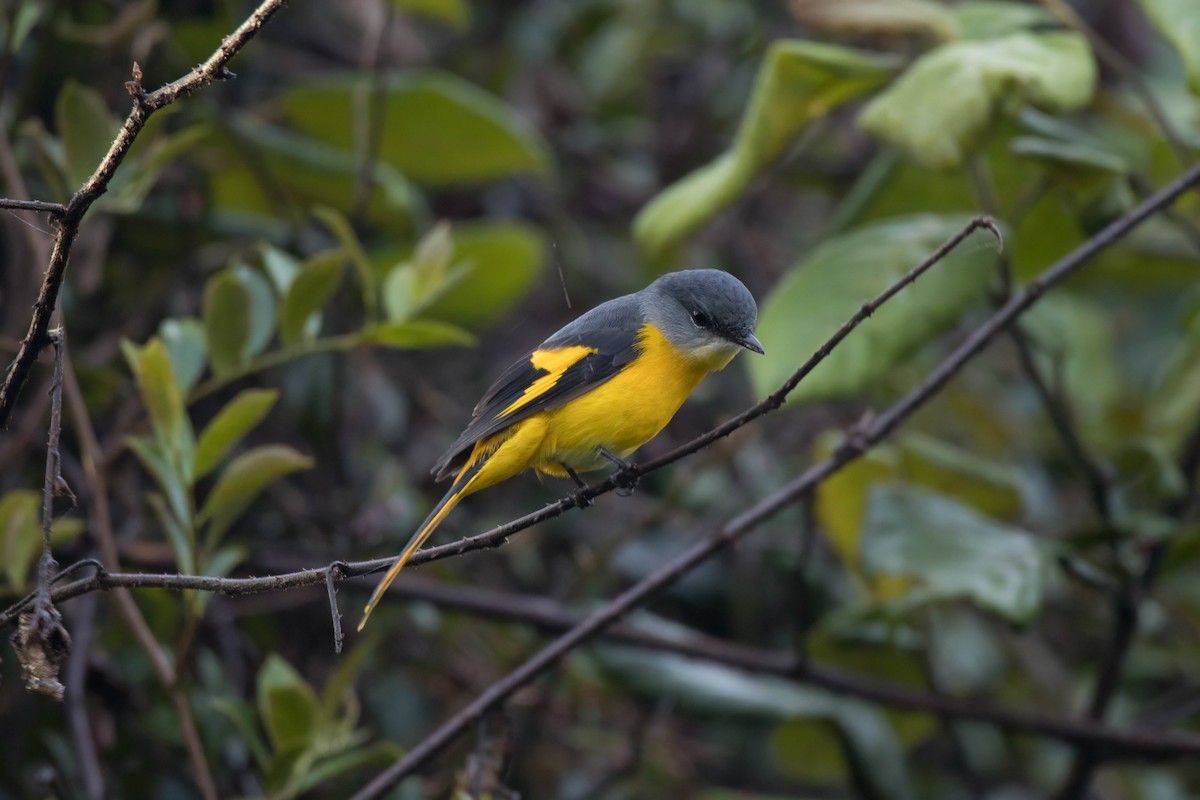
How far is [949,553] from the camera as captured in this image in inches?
98.2

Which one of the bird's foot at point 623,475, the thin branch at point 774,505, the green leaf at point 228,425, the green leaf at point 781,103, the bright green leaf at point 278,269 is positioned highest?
the bright green leaf at point 278,269

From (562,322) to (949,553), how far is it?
190 centimetres

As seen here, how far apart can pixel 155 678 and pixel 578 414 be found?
4.25 ft

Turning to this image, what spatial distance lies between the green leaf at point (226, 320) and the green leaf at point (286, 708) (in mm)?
585

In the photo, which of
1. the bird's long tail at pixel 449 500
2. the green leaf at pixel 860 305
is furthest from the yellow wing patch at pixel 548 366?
the green leaf at pixel 860 305

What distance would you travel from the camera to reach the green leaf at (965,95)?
206 cm

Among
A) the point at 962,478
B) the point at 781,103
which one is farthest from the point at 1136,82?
the point at 962,478

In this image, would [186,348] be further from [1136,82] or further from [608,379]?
[1136,82]

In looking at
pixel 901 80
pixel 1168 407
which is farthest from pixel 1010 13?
pixel 1168 407

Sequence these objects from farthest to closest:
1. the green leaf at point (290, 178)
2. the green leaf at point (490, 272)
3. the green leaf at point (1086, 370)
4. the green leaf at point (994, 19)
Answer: the green leaf at point (1086, 370) → the green leaf at point (490, 272) → the green leaf at point (290, 178) → the green leaf at point (994, 19)

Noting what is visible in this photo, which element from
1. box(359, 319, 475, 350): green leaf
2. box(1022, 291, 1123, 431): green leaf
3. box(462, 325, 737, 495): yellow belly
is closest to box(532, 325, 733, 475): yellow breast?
box(462, 325, 737, 495): yellow belly

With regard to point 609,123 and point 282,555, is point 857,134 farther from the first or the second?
point 282,555

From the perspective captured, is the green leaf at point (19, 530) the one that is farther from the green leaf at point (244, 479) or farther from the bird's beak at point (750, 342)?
the bird's beak at point (750, 342)

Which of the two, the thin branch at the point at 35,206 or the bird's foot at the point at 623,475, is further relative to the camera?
the bird's foot at the point at 623,475
